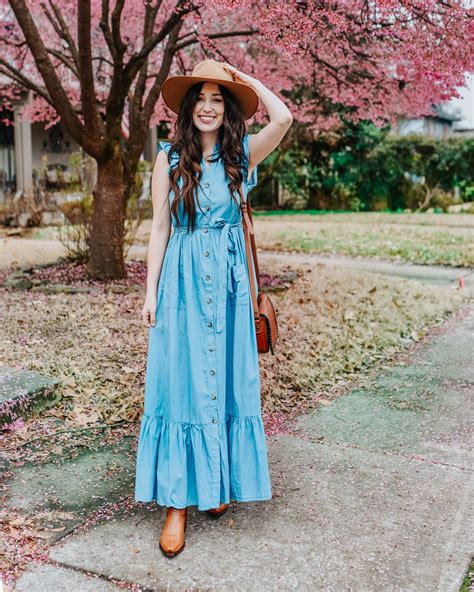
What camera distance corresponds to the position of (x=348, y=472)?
3.52m

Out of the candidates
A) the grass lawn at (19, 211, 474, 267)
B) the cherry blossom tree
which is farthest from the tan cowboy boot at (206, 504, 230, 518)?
the grass lawn at (19, 211, 474, 267)

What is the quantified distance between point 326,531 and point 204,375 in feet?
2.61

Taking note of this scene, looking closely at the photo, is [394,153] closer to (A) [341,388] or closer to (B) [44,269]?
(B) [44,269]

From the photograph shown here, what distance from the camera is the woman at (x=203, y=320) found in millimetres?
2891

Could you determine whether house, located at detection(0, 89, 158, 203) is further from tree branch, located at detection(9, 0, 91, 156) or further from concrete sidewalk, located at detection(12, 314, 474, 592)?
concrete sidewalk, located at detection(12, 314, 474, 592)

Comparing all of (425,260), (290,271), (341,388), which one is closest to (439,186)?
(425,260)

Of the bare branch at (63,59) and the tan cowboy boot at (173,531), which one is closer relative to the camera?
the tan cowboy boot at (173,531)

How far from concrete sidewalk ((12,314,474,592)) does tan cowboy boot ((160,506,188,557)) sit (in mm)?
34

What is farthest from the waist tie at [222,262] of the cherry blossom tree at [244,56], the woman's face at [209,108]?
the cherry blossom tree at [244,56]

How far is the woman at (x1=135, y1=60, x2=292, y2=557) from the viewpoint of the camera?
289 cm

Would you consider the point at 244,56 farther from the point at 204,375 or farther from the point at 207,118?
the point at 204,375

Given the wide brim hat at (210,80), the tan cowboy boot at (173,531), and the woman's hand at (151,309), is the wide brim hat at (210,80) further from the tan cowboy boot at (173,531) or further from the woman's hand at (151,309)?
the tan cowboy boot at (173,531)

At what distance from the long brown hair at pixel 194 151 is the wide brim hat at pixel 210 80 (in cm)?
4

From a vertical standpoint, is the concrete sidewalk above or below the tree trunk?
below
